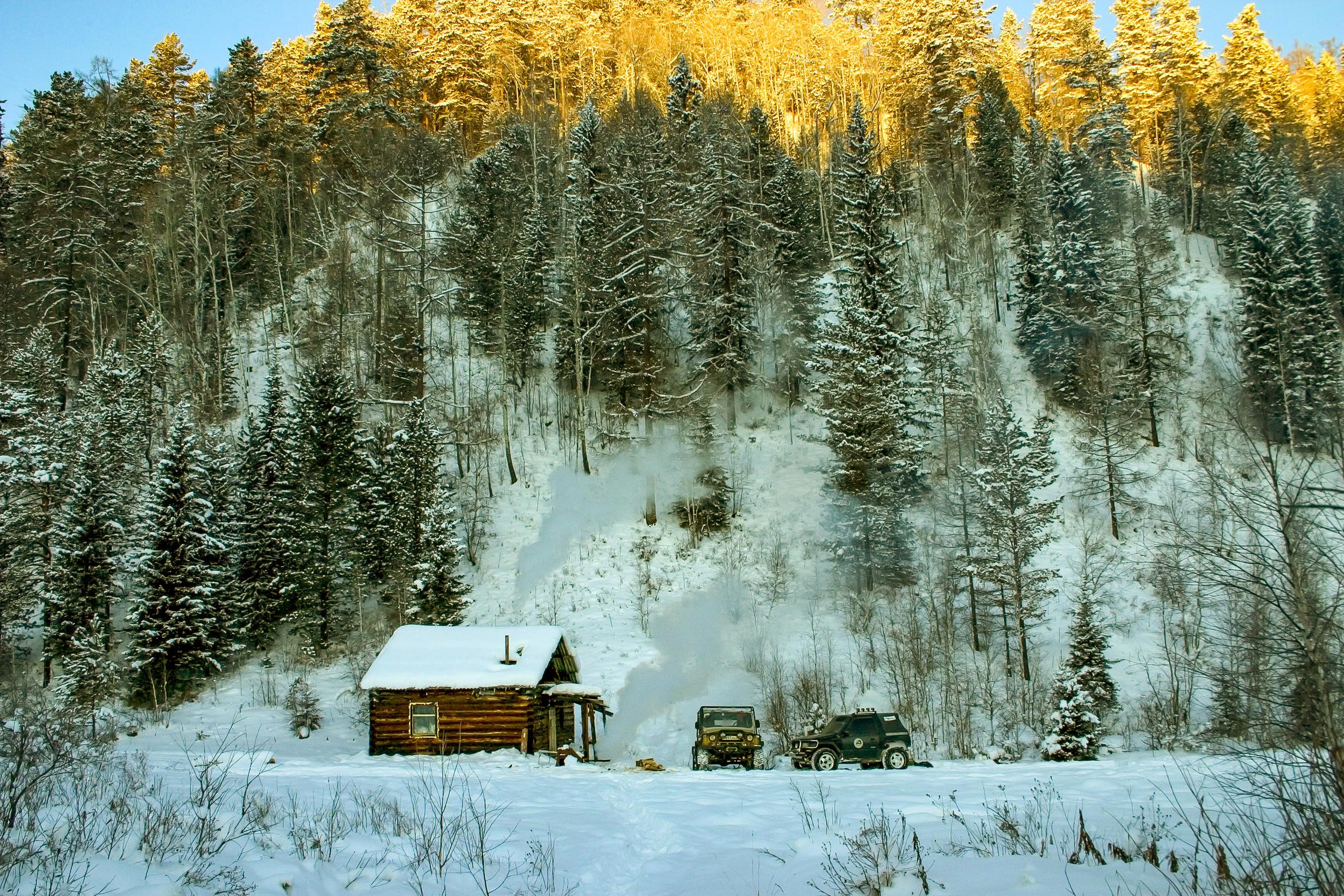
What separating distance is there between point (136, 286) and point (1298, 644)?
59235mm

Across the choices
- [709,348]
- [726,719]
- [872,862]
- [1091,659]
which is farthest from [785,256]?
[872,862]

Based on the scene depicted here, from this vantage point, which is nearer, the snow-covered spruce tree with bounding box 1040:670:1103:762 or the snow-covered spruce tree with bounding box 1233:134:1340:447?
the snow-covered spruce tree with bounding box 1040:670:1103:762

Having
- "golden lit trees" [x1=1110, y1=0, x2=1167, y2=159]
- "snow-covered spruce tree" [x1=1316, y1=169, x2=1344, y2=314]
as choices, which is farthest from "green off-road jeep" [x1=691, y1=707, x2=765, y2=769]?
"golden lit trees" [x1=1110, y1=0, x2=1167, y2=159]

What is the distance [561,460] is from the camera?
1644 inches

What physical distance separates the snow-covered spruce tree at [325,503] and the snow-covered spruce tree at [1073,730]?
26.9 m

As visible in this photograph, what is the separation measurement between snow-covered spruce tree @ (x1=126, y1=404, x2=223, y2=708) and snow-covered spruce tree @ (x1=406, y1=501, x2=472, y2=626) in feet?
24.9

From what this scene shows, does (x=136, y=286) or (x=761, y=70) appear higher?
(x=761, y=70)

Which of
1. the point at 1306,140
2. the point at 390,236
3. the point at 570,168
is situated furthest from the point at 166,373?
the point at 1306,140

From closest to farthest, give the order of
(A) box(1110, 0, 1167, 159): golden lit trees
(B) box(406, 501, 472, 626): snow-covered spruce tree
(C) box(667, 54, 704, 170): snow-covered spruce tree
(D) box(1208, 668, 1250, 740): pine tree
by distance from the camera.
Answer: (D) box(1208, 668, 1250, 740): pine tree, (B) box(406, 501, 472, 626): snow-covered spruce tree, (C) box(667, 54, 704, 170): snow-covered spruce tree, (A) box(1110, 0, 1167, 159): golden lit trees

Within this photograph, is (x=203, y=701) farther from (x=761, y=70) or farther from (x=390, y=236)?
(x=761, y=70)

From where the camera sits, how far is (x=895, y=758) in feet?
66.9

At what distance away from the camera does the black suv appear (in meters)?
20.5

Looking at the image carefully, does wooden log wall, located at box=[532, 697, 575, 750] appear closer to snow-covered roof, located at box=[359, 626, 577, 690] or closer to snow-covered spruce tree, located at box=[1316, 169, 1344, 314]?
snow-covered roof, located at box=[359, 626, 577, 690]

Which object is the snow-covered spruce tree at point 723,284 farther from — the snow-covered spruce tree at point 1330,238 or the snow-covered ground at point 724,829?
the snow-covered spruce tree at point 1330,238
